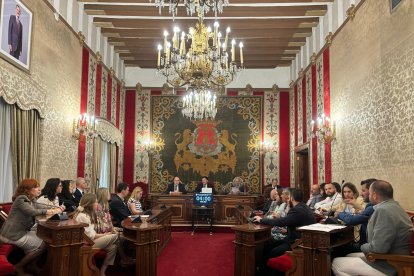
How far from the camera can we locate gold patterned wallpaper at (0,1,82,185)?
20.5 ft

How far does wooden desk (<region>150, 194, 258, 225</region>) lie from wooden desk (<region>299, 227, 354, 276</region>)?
22.4 ft

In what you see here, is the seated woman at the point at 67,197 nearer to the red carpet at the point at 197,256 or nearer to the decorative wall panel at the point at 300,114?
the red carpet at the point at 197,256

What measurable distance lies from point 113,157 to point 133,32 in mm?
3801

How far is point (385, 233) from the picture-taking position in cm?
358

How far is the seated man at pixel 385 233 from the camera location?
3.58m

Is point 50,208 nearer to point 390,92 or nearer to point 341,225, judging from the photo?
point 341,225

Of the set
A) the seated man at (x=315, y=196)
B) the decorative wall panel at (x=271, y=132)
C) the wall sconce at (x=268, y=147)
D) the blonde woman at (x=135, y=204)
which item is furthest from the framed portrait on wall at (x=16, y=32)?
Result: the decorative wall panel at (x=271, y=132)

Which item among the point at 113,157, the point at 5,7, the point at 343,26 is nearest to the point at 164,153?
the point at 113,157

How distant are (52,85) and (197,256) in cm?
423

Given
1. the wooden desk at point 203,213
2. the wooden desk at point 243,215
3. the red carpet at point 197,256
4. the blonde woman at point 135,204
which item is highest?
the blonde woman at point 135,204

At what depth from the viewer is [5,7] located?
18.5 feet

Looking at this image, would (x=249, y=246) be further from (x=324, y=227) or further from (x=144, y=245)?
(x=144, y=245)

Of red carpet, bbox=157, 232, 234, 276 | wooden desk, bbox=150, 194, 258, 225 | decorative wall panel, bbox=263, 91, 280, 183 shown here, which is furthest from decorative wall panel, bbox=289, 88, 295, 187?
red carpet, bbox=157, 232, 234, 276

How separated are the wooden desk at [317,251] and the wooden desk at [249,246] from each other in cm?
90
